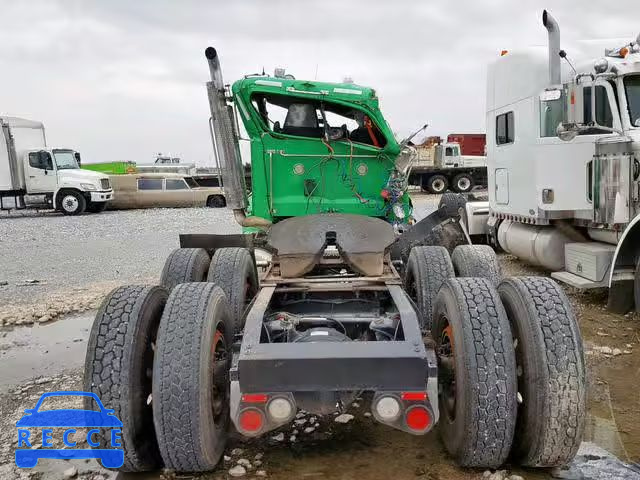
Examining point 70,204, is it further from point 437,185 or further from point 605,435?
point 605,435

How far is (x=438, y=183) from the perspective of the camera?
2994 centimetres

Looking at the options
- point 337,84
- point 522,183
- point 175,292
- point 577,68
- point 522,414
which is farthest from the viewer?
point 522,183

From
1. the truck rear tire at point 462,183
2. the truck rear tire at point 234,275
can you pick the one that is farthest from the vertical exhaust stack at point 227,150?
the truck rear tire at point 462,183

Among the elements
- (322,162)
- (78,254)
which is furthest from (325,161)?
(78,254)

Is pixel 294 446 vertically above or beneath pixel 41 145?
beneath

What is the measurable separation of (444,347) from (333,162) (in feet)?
12.1

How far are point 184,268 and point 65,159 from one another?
69.6 feet

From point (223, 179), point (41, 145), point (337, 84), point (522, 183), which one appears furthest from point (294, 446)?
point (41, 145)

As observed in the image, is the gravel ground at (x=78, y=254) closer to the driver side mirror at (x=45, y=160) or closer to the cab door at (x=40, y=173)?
the cab door at (x=40, y=173)

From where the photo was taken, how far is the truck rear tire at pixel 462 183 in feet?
98.1

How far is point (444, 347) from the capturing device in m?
3.46

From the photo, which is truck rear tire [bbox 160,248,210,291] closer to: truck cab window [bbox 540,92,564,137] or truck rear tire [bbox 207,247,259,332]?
truck rear tire [bbox 207,247,259,332]

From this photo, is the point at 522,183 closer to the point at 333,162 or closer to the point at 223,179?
the point at 333,162

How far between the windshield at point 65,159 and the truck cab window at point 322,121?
64.6ft
